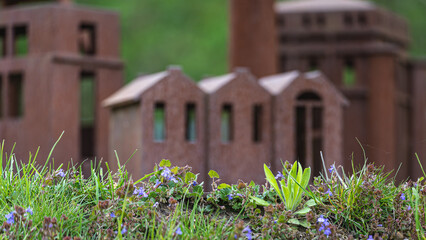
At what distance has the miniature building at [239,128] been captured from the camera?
353 inches

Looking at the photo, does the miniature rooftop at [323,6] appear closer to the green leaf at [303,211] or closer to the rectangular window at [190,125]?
the rectangular window at [190,125]

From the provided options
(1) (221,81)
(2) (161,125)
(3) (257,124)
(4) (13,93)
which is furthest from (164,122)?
(2) (161,125)

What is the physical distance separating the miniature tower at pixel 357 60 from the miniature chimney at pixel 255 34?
177 cm

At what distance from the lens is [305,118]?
952cm

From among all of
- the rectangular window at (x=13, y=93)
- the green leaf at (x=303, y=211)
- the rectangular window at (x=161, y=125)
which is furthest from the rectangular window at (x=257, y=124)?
the green leaf at (x=303, y=211)

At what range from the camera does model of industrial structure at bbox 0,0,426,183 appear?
892 centimetres

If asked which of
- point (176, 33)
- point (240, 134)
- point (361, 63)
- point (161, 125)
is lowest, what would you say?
point (161, 125)

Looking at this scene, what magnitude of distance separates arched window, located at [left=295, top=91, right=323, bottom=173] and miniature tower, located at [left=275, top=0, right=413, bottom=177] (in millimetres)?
2018

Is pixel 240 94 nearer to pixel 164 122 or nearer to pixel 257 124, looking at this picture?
pixel 257 124

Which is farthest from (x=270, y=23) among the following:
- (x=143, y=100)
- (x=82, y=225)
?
(x=82, y=225)

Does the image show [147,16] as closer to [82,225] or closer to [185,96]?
[185,96]

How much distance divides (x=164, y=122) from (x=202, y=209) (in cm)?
527

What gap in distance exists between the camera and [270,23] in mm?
10672

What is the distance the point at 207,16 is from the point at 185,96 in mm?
15518
